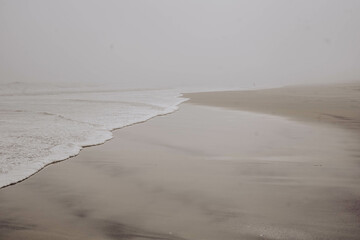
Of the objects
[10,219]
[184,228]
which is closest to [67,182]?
[10,219]

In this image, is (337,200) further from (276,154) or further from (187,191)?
(276,154)

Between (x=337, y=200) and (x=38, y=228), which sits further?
(x=337, y=200)

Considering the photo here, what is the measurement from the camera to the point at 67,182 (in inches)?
116

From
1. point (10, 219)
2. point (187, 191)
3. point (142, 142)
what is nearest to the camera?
point (10, 219)

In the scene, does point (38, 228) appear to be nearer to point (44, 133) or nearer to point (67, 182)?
point (67, 182)

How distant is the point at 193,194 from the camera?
2637mm

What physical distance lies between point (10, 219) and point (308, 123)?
6.31 metres

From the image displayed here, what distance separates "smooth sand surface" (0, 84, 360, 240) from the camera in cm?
200

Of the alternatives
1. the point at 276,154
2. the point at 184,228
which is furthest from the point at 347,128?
the point at 184,228

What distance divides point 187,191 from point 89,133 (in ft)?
10.8

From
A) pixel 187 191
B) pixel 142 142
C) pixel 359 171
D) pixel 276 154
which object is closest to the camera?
pixel 187 191

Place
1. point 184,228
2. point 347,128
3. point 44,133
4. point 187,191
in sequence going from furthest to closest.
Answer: point 347,128, point 44,133, point 187,191, point 184,228

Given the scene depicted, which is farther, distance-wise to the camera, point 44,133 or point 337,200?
point 44,133

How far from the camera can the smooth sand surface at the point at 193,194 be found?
200 centimetres
